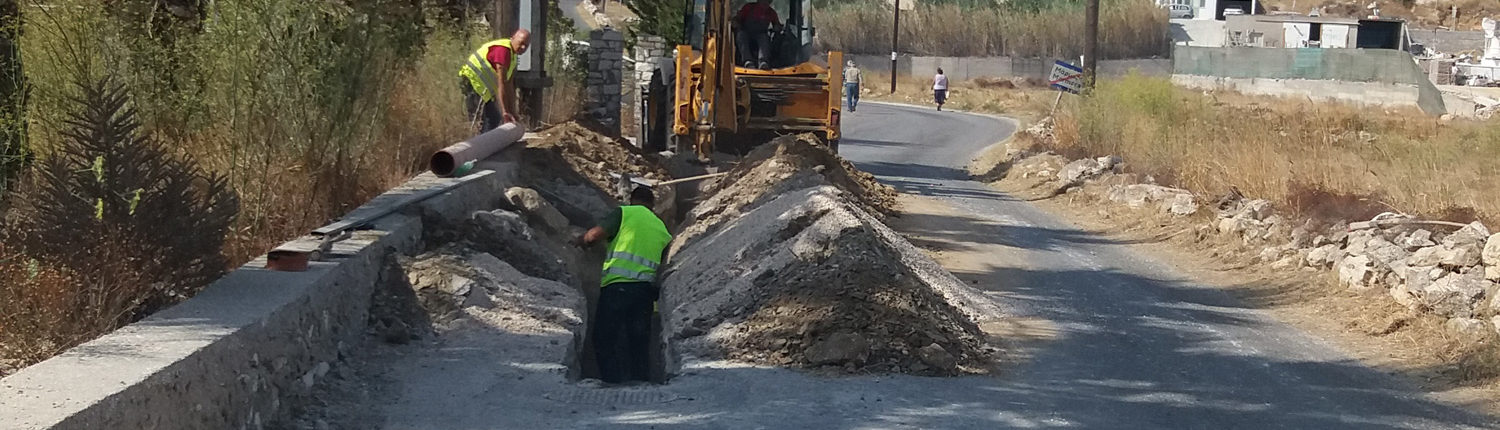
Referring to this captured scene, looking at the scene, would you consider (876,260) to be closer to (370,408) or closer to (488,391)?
(488,391)

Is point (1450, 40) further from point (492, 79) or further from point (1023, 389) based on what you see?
point (1023, 389)

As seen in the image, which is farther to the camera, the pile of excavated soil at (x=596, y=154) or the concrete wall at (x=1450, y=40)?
the concrete wall at (x=1450, y=40)

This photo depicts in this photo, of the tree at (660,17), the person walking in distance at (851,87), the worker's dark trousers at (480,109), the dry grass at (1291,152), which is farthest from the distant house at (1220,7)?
the worker's dark trousers at (480,109)

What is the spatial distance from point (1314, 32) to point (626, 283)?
215ft

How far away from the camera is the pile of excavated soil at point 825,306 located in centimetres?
863

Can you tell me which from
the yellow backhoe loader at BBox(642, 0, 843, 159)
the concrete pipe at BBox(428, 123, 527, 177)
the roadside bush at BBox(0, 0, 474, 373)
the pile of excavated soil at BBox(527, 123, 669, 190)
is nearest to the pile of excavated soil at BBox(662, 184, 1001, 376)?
the concrete pipe at BBox(428, 123, 527, 177)

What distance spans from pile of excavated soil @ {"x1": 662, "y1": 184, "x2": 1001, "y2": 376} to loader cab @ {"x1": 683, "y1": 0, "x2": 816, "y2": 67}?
857 cm

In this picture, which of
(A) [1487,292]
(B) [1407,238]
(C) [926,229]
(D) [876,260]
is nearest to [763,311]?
(D) [876,260]

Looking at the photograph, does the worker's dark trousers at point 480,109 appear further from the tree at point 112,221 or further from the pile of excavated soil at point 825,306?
the tree at point 112,221

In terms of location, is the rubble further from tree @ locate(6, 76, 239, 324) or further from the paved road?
tree @ locate(6, 76, 239, 324)

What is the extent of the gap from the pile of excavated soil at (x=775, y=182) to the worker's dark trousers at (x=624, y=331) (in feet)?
11.8

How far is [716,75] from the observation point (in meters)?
18.3

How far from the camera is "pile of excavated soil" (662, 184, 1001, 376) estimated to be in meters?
8.63

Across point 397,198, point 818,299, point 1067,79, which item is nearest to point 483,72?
point 397,198
